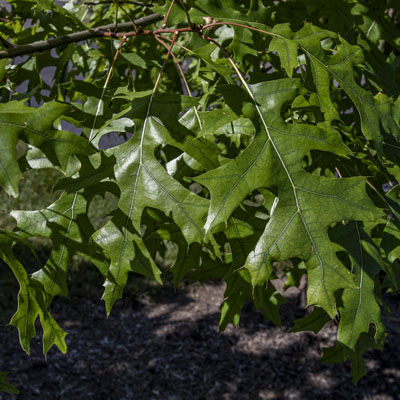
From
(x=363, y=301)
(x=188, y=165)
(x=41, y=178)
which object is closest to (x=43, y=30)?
(x=188, y=165)

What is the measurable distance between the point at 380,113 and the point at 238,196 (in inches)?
16.6

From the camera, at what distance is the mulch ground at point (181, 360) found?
3.87 m

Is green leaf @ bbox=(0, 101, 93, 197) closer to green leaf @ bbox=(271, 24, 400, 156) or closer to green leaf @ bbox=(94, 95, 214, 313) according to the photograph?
green leaf @ bbox=(94, 95, 214, 313)

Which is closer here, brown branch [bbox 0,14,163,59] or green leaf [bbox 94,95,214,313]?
green leaf [bbox 94,95,214,313]

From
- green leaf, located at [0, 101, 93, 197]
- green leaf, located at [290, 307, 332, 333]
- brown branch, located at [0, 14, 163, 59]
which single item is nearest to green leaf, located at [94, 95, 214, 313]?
green leaf, located at [0, 101, 93, 197]

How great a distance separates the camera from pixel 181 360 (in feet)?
13.9

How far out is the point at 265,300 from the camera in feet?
5.98

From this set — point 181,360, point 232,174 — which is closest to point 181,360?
point 181,360

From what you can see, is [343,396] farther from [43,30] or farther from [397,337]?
[43,30]

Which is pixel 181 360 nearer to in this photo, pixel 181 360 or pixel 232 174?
pixel 181 360

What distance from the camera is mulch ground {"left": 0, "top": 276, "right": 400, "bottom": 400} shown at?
12.7 ft

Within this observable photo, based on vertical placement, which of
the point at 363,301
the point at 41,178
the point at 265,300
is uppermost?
the point at 363,301

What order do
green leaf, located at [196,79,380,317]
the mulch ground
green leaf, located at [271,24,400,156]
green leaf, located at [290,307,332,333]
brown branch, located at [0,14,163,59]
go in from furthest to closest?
the mulch ground, green leaf, located at [290,307,332,333], brown branch, located at [0,14,163,59], green leaf, located at [271,24,400,156], green leaf, located at [196,79,380,317]

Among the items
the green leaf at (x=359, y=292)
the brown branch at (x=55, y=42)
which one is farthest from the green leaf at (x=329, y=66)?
the brown branch at (x=55, y=42)
